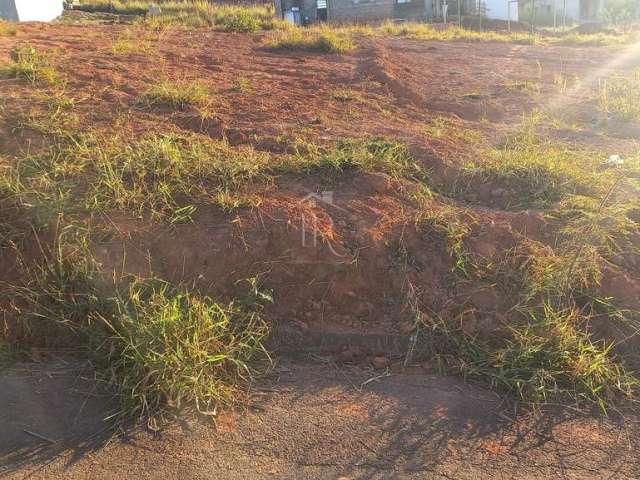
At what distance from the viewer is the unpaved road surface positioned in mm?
2449

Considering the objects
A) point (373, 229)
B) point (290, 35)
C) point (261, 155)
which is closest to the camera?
point (373, 229)

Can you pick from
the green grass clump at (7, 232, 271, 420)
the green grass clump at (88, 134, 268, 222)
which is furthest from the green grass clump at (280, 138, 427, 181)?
the green grass clump at (7, 232, 271, 420)

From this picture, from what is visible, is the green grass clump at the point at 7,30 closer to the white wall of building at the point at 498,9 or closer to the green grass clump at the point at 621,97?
the green grass clump at the point at 621,97

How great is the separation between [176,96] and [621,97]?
5660 mm

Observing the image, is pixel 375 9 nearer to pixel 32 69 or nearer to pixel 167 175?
pixel 32 69

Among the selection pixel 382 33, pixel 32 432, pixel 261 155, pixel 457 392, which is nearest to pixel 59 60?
pixel 261 155

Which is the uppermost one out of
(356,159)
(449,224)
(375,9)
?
(375,9)

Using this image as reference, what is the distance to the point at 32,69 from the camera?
5242 millimetres

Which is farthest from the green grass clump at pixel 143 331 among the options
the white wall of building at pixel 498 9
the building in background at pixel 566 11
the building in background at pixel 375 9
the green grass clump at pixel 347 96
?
the building in background at pixel 566 11

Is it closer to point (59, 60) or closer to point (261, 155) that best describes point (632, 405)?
point (261, 155)

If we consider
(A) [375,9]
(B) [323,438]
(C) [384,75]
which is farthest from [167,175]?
(A) [375,9]

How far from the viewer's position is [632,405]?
290cm

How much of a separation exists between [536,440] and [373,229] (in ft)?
5.03

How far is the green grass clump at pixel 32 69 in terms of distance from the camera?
17.0 ft
